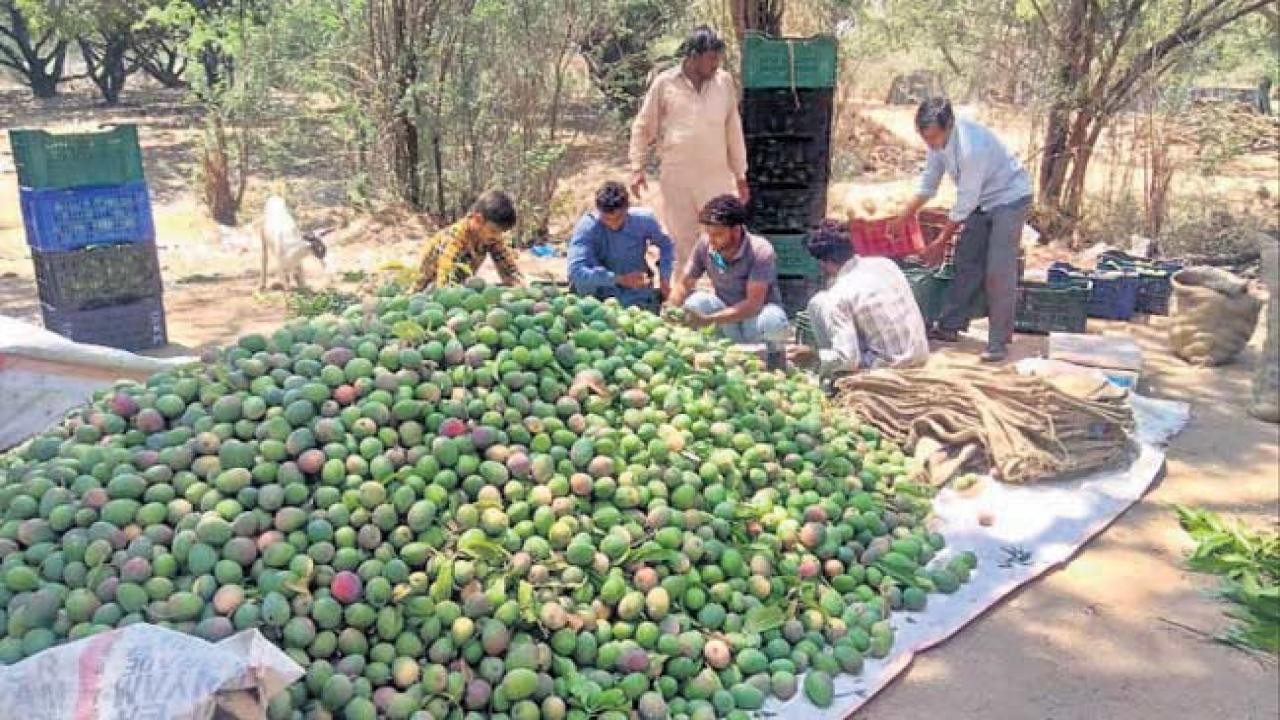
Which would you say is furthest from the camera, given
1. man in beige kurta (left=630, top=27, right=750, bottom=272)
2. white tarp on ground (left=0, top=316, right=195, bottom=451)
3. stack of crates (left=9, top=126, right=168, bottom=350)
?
man in beige kurta (left=630, top=27, right=750, bottom=272)

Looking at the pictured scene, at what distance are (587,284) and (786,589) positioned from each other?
228 centimetres

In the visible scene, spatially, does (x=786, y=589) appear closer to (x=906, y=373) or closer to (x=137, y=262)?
(x=906, y=373)

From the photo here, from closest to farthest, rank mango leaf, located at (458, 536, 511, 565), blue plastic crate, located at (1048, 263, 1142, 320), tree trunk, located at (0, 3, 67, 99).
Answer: mango leaf, located at (458, 536, 511, 565) → blue plastic crate, located at (1048, 263, 1142, 320) → tree trunk, located at (0, 3, 67, 99)

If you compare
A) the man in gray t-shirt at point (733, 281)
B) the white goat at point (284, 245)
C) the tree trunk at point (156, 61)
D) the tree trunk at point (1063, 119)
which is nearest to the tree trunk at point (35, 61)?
the tree trunk at point (156, 61)

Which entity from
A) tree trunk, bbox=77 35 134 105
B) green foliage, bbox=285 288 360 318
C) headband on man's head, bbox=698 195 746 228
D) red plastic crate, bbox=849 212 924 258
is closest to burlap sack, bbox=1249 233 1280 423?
red plastic crate, bbox=849 212 924 258

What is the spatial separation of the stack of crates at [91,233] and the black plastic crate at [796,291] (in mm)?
3611

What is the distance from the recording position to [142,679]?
214 cm

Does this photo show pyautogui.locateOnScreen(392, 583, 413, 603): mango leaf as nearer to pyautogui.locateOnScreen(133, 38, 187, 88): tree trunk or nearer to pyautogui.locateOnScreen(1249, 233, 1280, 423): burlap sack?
pyautogui.locateOnScreen(1249, 233, 1280, 423): burlap sack

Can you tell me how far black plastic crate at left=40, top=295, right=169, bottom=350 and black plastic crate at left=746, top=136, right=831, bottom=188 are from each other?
356 cm

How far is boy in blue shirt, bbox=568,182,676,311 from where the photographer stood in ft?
16.8

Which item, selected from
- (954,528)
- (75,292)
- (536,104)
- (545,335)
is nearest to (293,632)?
(545,335)

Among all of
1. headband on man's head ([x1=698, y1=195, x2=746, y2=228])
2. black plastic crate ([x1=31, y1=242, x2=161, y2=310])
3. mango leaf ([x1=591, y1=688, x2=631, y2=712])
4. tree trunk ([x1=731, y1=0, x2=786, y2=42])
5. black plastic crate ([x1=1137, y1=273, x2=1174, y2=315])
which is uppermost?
tree trunk ([x1=731, y1=0, x2=786, y2=42])

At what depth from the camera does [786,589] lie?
3.18 metres

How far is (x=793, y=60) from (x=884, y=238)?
1.20 m
